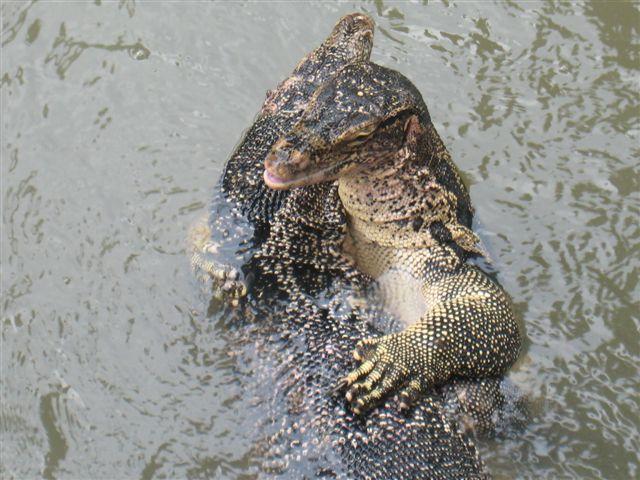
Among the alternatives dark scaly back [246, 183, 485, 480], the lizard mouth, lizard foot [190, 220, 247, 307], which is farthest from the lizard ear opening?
lizard foot [190, 220, 247, 307]

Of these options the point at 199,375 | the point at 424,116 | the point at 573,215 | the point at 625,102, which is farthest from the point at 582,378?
the point at 625,102

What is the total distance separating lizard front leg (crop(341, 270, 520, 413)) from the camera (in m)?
5.56

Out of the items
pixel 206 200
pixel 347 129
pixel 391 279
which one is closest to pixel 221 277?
pixel 391 279

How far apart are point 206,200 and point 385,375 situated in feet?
10.6

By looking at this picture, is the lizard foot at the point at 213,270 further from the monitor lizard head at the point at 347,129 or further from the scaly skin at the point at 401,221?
the monitor lizard head at the point at 347,129

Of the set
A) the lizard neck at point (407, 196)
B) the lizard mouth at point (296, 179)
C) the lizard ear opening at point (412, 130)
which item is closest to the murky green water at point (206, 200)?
the lizard neck at point (407, 196)

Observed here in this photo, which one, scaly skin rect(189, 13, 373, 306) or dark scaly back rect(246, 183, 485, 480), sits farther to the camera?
scaly skin rect(189, 13, 373, 306)

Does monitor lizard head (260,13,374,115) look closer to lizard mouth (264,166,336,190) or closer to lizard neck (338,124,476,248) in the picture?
lizard neck (338,124,476,248)

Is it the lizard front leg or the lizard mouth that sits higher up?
the lizard mouth

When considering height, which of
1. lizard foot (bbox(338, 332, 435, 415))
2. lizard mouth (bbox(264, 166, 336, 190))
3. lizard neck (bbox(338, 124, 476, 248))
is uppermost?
lizard mouth (bbox(264, 166, 336, 190))

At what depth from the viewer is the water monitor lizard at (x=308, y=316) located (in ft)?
17.9

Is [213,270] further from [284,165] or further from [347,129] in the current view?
Answer: [347,129]

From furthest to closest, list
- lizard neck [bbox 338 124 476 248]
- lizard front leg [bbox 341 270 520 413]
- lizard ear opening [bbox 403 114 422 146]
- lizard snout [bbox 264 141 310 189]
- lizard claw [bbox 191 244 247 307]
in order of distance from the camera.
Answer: lizard claw [bbox 191 244 247 307], lizard neck [bbox 338 124 476 248], lizard ear opening [bbox 403 114 422 146], lizard snout [bbox 264 141 310 189], lizard front leg [bbox 341 270 520 413]

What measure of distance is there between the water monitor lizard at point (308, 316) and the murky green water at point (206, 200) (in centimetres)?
54
